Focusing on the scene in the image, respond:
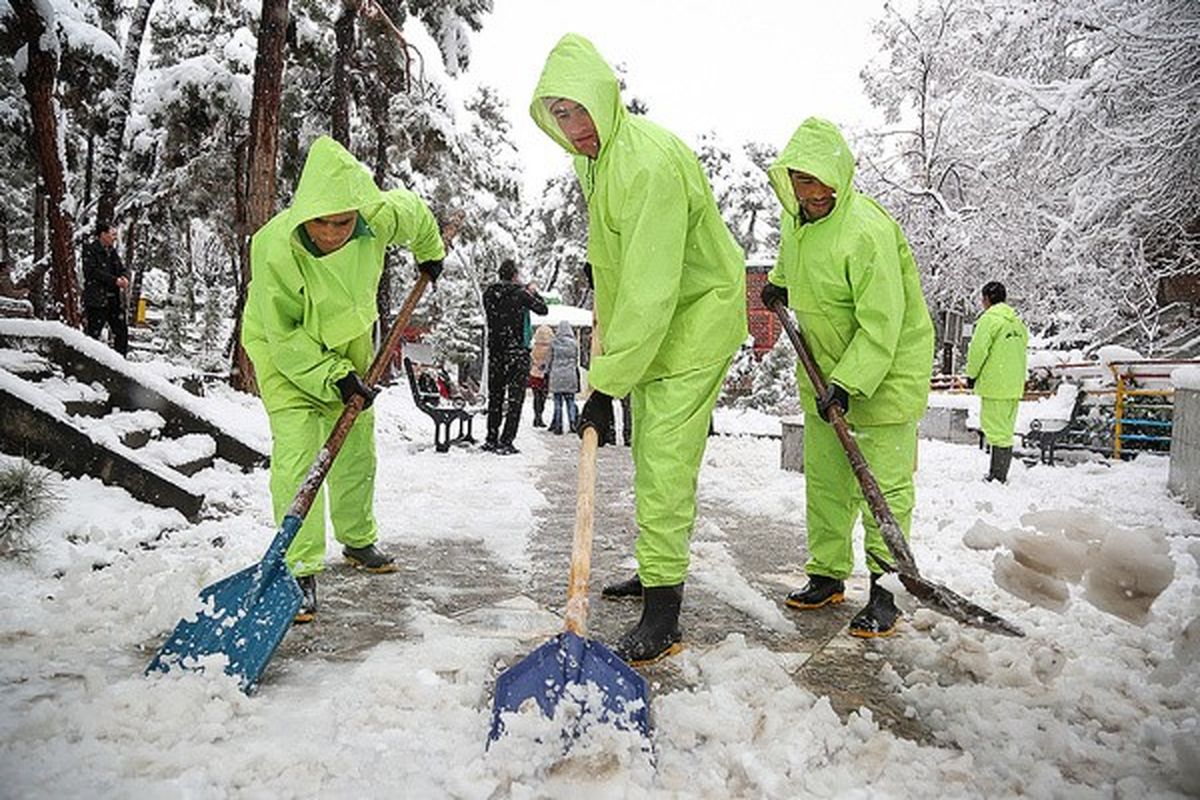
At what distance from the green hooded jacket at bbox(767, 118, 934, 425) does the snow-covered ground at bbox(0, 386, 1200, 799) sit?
64 cm

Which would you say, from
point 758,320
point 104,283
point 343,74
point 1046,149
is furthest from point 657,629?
point 758,320

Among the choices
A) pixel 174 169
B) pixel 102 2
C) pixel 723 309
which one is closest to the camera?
pixel 723 309

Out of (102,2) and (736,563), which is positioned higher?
(102,2)

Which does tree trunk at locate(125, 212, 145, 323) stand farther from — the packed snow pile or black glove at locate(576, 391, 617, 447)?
A: the packed snow pile

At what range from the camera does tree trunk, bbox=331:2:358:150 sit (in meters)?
14.3

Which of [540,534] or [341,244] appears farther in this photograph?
[540,534]

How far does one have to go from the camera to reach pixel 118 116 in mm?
11414

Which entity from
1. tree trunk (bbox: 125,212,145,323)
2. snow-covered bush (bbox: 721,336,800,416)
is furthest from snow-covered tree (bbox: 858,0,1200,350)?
tree trunk (bbox: 125,212,145,323)

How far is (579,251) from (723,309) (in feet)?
105

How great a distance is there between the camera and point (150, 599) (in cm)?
311

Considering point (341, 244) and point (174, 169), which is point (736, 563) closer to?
point (341, 244)

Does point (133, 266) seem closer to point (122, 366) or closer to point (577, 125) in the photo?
point (122, 366)

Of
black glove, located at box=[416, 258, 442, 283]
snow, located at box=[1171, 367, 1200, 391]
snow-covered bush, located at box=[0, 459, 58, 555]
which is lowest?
snow-covered bush, located at box=[0, 459, 58, 555]

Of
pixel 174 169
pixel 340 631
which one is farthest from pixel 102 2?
pixel 340 631
